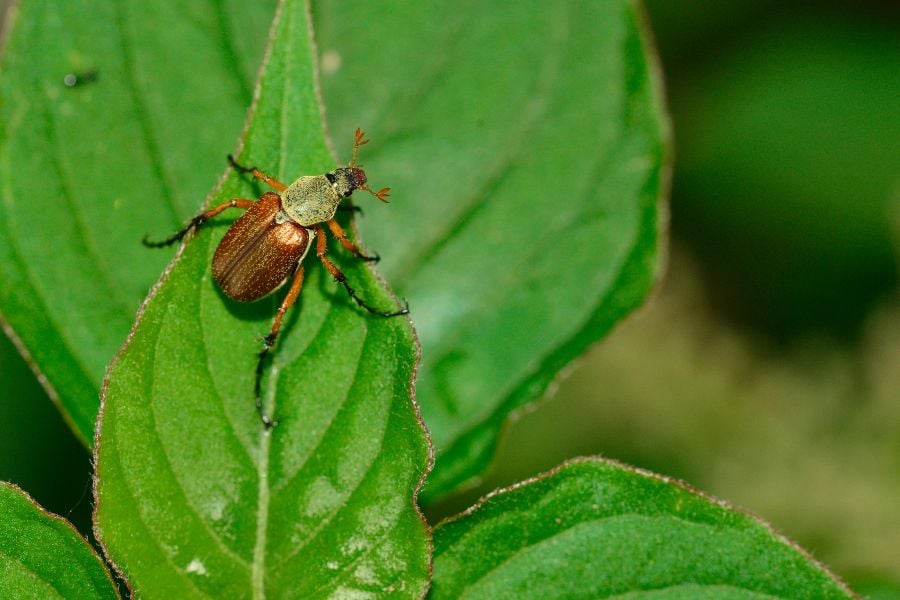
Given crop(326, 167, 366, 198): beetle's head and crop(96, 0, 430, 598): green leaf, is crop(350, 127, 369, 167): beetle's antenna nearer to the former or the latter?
crop(326, 167, 366, 198): beetle's head

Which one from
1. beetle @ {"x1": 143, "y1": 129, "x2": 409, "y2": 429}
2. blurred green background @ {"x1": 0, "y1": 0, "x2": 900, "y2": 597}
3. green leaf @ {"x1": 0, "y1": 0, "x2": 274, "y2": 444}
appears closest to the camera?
beetle @ {"x1": 143, "y1": 129, "x2": 409, "y2": 429}

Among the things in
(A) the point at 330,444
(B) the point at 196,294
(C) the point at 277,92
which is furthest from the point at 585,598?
(C) the point at 277,92

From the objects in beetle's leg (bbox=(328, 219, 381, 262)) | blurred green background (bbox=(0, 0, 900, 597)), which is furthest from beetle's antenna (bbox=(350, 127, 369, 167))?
blurred green background (bbox=(0, 0, 900, 597))

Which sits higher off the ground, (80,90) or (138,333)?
(80,90)

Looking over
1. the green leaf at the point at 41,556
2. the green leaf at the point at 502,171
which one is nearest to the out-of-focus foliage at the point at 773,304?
the green leaf at the point at 502,171

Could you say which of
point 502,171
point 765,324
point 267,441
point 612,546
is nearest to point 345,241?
point 267,441

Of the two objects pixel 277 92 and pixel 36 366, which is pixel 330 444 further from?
pixel 36 366

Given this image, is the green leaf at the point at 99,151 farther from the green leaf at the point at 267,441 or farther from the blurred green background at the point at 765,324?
the blurred green background at the point at 765,324
